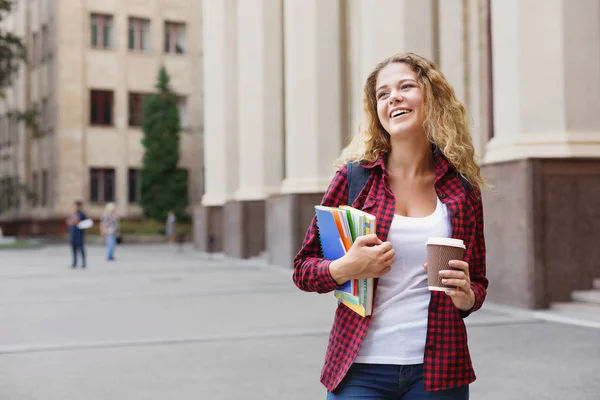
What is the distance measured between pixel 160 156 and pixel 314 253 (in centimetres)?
4532

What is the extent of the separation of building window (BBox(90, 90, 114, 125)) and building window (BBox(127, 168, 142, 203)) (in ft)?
10.7

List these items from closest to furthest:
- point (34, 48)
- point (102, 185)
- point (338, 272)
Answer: point (338, 272) → point (102, 185) → point (34, 48)

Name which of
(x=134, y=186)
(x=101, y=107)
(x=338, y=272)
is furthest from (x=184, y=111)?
(x=338, y=272)

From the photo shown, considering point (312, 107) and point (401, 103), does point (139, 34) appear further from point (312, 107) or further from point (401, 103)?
point (401, 103)

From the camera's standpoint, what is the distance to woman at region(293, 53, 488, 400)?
8.31 ft

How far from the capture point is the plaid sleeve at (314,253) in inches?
104

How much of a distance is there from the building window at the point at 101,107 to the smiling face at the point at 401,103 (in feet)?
155

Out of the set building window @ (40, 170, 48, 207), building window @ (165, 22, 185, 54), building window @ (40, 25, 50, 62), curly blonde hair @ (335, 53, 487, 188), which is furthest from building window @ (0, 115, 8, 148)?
curly blonde hair @ (335, 53, 487, 188)

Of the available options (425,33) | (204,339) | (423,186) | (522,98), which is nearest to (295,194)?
(425,33)

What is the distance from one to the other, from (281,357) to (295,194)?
1220 centimetres

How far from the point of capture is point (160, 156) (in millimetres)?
47250

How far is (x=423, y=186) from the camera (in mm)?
2725

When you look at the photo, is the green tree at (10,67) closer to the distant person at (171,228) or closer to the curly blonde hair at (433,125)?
the distant person at (171,228)

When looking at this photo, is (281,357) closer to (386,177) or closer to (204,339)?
(204,339)
